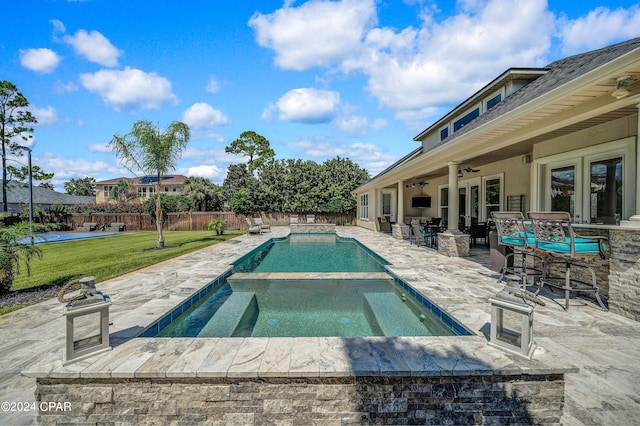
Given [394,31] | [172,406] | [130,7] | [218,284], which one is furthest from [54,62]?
[172,406]

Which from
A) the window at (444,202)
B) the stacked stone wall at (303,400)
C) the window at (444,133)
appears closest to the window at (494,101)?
the window at (444,133)

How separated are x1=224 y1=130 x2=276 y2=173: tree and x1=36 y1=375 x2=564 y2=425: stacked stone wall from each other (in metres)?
36.0

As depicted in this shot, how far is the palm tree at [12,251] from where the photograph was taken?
4.93 metres

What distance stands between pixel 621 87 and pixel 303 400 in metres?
5.12

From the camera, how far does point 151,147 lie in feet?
37.0

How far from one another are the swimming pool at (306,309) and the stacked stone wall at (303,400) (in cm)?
97

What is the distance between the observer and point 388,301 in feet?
16.7

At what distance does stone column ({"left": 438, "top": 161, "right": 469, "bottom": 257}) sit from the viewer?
27.2 ft

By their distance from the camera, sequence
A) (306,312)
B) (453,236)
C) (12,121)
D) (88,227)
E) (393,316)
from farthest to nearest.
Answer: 1. (12,121)
2. (88,227)
3. (453,236)
4. (306,312)
5. (393,316)

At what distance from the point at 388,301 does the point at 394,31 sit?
11993mm

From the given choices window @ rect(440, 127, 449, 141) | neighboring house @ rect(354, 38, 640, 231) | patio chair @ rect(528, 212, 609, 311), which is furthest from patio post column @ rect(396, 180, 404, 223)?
patio chair @ rect(528, 212, 609, 311)

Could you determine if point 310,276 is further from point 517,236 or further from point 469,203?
point 469,203

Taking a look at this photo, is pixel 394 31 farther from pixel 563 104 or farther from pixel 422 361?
pixel 422 361

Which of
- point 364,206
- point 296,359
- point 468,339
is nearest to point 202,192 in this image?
point 364,206
